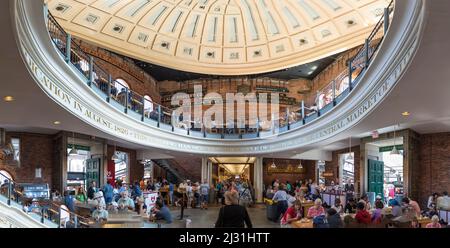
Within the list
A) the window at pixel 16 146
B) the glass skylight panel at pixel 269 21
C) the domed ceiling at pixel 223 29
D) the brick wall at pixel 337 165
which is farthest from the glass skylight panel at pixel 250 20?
the window at pixel 16 146

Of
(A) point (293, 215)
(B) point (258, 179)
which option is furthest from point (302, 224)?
(B) point (258, 179)

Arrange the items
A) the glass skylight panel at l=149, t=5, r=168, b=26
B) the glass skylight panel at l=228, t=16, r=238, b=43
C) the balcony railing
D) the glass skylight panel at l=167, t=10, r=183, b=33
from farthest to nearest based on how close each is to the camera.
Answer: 1. the glass skylight panel at l=228, t=16, r=238, b=43
2. the glass skylight panel at l=167, t=10, r=183, b=33
3. the glass skylight panel at l=149, t=5, r=168, b=26
4. the balcony railing

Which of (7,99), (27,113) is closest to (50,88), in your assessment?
(7,99)

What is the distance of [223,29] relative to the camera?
23.0 meters

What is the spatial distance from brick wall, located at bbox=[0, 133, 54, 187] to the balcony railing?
3.60 meters

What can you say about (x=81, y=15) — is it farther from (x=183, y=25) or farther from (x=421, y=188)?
(x=421, y=188)

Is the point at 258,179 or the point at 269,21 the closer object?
the point at 269,21

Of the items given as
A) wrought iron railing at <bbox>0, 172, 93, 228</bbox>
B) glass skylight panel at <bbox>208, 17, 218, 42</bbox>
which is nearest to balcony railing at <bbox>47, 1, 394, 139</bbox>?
wrought iron railing at <bbox>0, 172, 93, 228</bbox>

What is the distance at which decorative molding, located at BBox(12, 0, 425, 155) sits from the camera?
5.30 metres

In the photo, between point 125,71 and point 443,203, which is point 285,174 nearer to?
point 125,71

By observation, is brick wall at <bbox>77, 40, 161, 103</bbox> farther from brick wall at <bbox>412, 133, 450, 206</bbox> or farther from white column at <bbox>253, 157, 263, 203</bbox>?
brick wall at <bbox>412, 133, 450, 206</bbox>

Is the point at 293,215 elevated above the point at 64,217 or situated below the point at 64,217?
above

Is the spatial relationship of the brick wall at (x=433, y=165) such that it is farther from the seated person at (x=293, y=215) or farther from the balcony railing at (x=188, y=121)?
the seated person at (x=293, y=215)

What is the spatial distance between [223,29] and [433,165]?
13.7 metres
